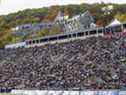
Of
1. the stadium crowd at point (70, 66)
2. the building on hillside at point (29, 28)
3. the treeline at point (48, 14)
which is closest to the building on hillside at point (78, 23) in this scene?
the building on hillside at point (29, 28)

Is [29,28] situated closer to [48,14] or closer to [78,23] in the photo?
[78,23]

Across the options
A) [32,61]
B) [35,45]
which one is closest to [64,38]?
[35,45]

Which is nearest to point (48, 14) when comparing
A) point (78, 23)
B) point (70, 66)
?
point (78, 23)

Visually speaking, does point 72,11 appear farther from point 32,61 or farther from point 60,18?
point 32,61

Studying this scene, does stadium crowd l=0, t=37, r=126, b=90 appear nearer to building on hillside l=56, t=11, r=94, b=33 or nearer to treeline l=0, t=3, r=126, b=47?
building on hillside l=56, t=11, r=94, b=33

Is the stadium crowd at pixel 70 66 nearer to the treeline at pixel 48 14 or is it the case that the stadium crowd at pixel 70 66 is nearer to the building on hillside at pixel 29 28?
the building on hillside at pixel 29 28

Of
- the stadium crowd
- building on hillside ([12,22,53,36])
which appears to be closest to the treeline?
building on hillside ([12,22,53,36])
